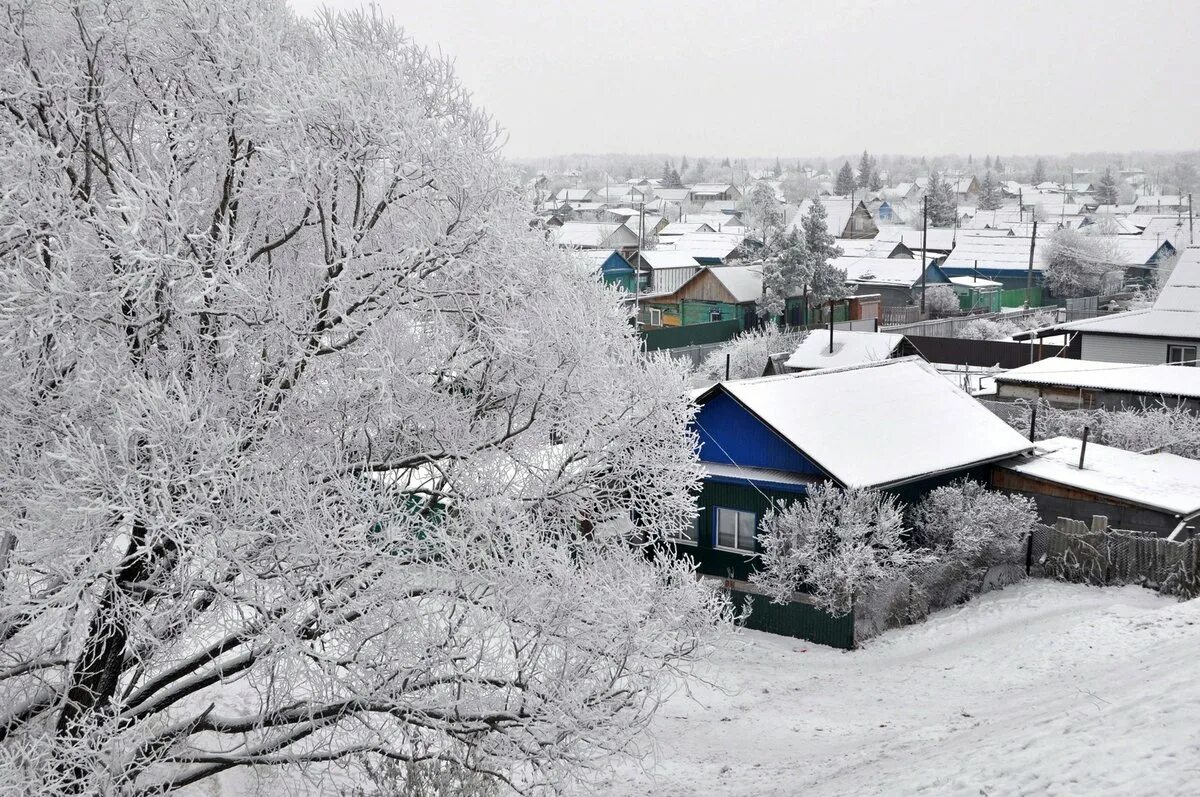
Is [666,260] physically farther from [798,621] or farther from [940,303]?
[798,621]

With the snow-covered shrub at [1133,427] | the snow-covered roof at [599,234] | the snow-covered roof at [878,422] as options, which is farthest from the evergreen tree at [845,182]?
the snow-covered roof at [878,422]

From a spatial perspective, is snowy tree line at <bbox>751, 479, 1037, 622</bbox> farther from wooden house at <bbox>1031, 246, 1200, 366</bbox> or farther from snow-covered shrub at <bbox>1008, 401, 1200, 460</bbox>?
wooden house at <bbox>1031, 246, 1200, 366</bbox>

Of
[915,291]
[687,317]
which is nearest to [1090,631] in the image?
[687,317]

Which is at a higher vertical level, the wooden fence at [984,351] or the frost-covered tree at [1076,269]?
the frost-covered tree at [1076,269]

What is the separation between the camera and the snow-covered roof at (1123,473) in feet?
68.3

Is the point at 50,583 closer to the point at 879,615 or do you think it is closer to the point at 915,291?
the point at 879,615

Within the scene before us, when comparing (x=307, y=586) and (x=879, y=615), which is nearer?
(x=307, y=586)

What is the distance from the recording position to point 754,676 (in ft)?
56.3

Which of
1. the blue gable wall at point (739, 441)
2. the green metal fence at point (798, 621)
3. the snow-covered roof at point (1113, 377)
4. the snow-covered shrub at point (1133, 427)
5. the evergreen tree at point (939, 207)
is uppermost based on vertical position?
the evergreen tree at point (939, 207)

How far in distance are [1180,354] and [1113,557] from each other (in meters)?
22.8

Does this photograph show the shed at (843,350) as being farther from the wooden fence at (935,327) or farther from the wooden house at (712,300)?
the wooden house at (712,300)

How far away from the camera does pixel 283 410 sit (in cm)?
877

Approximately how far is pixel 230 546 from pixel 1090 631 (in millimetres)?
13983

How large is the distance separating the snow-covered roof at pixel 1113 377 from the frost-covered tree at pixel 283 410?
80.6ft
